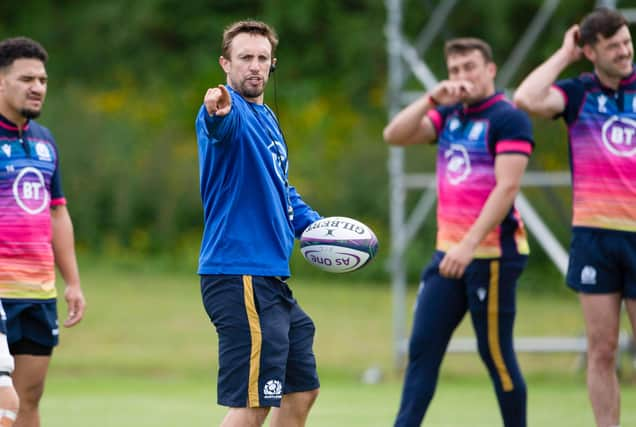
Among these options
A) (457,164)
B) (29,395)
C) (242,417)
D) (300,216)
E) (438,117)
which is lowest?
(29,395)

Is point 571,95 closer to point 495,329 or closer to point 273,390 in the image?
point 495,329

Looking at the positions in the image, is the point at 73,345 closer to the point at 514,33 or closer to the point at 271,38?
the point at 271,38

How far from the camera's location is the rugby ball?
217 inches

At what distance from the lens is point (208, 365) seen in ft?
40.7

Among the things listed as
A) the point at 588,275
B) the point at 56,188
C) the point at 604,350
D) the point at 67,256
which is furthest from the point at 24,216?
the point at 604,350

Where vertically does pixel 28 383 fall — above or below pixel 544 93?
below

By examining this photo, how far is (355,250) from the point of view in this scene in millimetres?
5543

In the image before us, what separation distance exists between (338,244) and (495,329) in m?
1.64

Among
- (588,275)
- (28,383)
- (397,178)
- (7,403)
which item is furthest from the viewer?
(397,178)

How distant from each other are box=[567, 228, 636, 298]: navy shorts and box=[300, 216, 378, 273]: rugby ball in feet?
4.74

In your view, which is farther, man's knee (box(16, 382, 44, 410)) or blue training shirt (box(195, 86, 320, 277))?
man's knee (box(16, 382, 44, 410))

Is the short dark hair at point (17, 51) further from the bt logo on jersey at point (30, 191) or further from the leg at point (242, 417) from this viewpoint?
the leg at point (242, 417)

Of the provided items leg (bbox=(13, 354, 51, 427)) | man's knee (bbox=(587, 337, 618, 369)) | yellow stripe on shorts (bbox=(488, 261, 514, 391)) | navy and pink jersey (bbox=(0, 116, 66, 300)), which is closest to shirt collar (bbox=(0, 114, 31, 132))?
navy and pink jersey (bbox=(0, 116, 66, 300))

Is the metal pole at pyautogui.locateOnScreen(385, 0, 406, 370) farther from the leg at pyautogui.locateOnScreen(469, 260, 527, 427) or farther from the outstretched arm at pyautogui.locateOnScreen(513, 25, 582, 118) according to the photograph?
the outstretched arm at pyautogui.locateOnScreen(513, 25, 582, 118)
